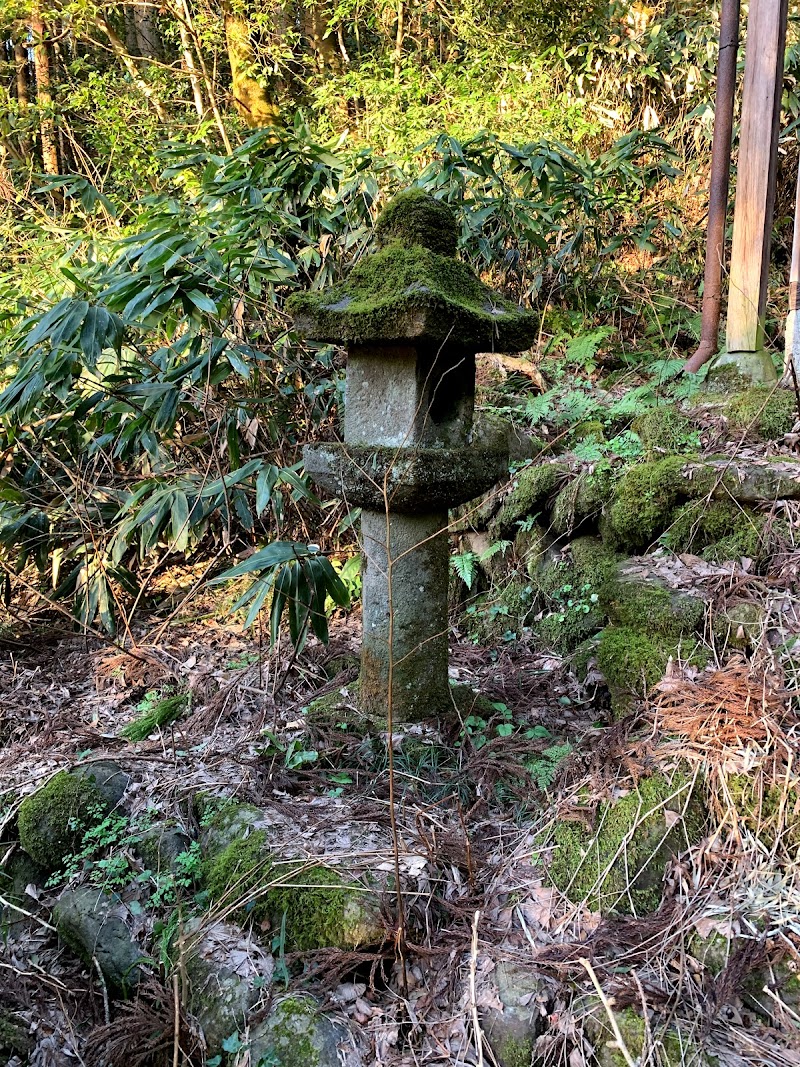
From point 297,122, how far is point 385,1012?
4899 mm

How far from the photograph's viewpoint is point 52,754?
321 cm

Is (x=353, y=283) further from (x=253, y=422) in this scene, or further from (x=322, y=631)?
(x=253, y=422)

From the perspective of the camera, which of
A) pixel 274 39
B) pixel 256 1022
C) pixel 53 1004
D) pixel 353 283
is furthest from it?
pixel 274 39

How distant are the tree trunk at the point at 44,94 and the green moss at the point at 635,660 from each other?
701 cm

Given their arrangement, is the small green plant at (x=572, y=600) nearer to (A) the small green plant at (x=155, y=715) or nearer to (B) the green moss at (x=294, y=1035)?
(A) the small green plant at (x=155, y=715)

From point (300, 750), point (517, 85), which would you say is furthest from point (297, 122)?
point (300, 750)

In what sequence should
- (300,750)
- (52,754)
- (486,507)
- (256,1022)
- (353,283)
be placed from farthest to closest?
1. (486,507)
2. (52,754)
3. (300,750)
4. (353,283)
5. (256,1022)

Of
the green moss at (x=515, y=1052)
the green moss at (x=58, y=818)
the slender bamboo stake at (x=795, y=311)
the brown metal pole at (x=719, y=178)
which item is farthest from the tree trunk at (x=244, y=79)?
the green moss at (x=515, y=1052)

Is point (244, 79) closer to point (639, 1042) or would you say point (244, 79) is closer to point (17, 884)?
point (17, 884)

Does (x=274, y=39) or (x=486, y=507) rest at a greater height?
(x=274, y=39)

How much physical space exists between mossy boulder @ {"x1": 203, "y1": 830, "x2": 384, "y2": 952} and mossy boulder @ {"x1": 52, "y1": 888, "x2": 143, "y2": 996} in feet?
0.96

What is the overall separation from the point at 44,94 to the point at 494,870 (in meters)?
7.82

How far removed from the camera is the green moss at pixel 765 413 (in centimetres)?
351

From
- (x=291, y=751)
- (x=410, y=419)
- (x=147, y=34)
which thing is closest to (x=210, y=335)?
(x=410, y=419)
